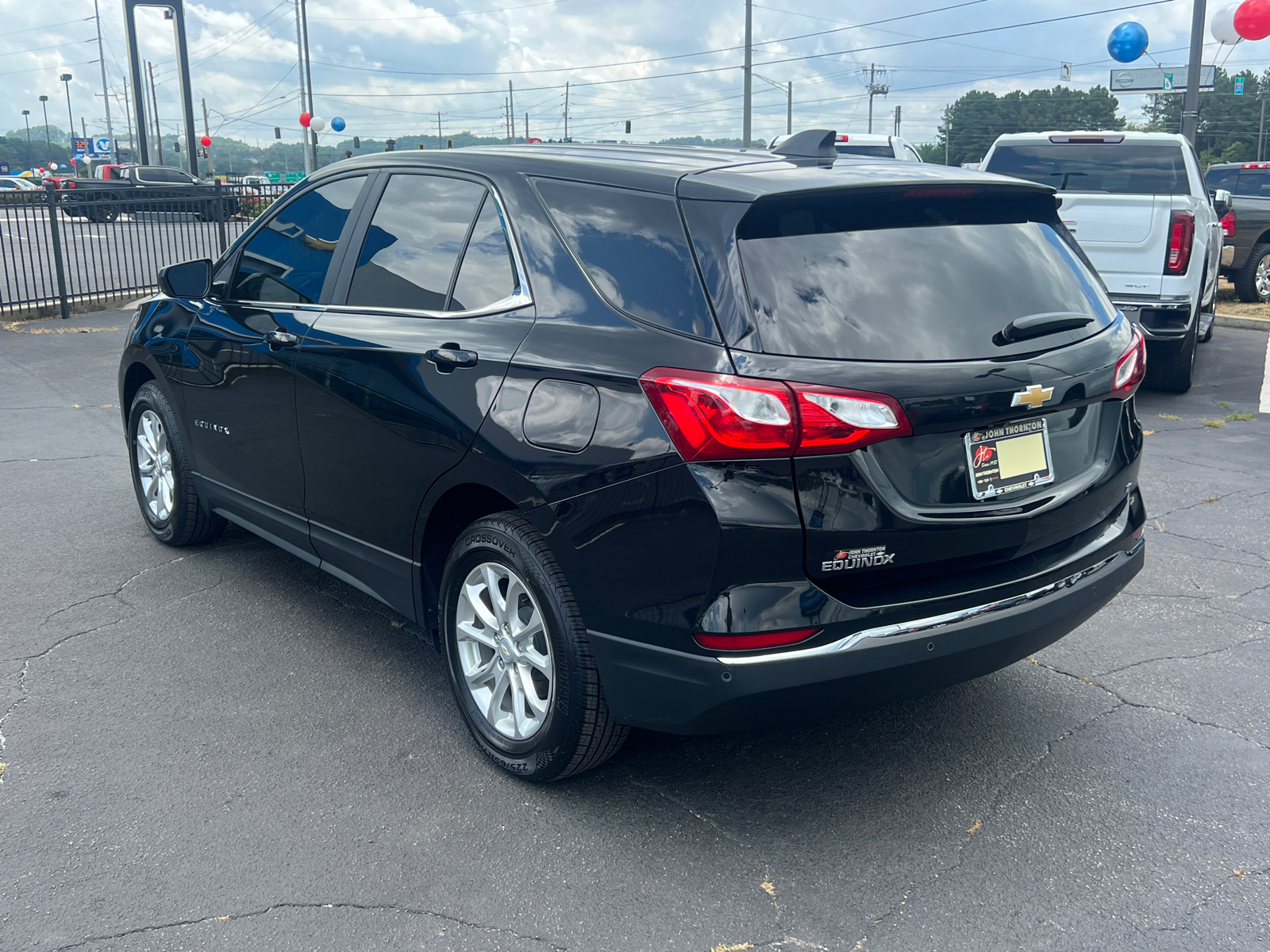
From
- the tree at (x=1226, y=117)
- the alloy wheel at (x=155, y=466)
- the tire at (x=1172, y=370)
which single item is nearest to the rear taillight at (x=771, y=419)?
the alloy wheel at (x=155, y=466)

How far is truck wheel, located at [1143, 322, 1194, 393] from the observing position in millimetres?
9109

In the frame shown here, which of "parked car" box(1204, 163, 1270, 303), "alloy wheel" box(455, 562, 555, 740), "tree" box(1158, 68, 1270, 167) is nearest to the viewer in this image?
"alloy wheel" box(455, 562, 555, 740)

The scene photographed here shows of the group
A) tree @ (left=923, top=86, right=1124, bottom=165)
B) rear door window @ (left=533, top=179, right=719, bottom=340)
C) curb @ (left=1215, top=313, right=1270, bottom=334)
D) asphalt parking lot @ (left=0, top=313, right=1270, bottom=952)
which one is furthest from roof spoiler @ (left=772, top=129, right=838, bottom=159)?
tree @ (left=923, top=86, right=1124, bottom=165)

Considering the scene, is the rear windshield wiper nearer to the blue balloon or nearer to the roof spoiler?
the roof spoiler

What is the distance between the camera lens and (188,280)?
4711mm

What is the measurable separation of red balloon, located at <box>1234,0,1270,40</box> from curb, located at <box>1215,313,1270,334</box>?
573cm

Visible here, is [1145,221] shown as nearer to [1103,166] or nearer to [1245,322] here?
[1103,166]

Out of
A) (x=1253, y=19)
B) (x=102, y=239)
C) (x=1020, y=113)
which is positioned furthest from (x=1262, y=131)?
(x=102, y=239)

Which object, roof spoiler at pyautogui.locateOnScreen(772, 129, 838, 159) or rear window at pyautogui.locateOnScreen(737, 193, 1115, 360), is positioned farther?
roof spoiler at pyautogui.locateOnScreen(772, 129, 838, 159)

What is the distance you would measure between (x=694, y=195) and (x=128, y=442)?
3.87m

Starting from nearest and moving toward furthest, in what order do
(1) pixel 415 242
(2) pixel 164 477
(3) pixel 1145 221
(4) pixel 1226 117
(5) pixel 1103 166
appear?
(1) pixel 415 242 < (2) pixel 164 477 < (3) pixel 1145 221 < (5) pixel 1103 166 < (4) pixel 1226 117

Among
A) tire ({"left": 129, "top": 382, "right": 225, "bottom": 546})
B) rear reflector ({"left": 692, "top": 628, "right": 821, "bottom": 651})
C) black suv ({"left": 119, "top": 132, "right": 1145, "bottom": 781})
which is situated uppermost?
black suv ({"left": 119, "top": 132, "right": 1145, "bottom": 781})

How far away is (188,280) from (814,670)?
3439 mm

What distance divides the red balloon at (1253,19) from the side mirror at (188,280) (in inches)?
673
